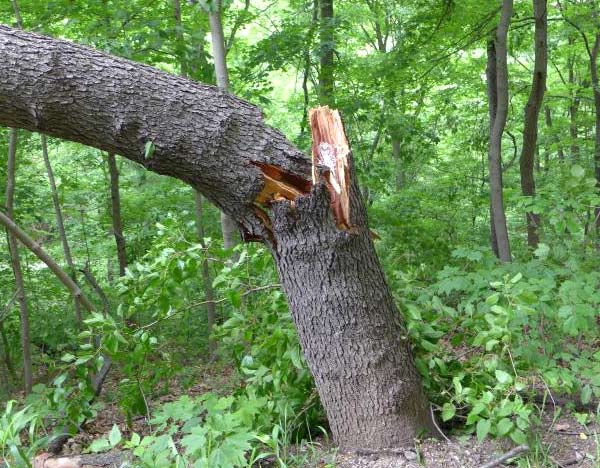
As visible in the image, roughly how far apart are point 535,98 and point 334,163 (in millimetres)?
4927

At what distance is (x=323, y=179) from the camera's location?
2.97 m

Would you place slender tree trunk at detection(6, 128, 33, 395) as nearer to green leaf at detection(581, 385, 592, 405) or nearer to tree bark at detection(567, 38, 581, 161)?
green leaf at detection(581, 385, 592, 405)

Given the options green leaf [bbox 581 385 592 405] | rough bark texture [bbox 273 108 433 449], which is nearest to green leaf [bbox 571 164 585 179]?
green leaf [bbox 581 385 592 405]

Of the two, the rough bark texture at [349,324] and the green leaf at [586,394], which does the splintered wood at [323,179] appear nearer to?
the rough bark texture at [349,324]

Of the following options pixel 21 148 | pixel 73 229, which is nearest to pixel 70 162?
pixel 73 229

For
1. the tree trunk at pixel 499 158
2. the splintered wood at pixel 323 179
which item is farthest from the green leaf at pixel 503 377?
the tree trunk at pixel 499 158

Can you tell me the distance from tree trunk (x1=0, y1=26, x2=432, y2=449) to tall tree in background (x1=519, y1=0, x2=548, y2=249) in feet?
12.3

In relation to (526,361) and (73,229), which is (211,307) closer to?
(73,229)

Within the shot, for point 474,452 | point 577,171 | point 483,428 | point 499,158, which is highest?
point 499,158

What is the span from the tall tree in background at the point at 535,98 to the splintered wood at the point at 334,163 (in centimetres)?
386

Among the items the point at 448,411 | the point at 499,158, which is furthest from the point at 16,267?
the point at 499,158

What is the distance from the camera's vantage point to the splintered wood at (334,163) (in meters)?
2.99

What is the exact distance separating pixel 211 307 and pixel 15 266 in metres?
2.39

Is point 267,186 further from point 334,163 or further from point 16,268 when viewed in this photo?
point 16,268
